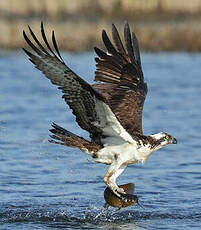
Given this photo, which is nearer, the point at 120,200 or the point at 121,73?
the point at 120,200

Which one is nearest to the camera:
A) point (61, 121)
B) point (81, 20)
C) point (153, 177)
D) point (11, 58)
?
point (153, 177)

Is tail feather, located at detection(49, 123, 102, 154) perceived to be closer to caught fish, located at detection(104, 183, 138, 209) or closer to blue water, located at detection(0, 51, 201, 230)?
caught fish, located at detection(104, 183, 138, 209)

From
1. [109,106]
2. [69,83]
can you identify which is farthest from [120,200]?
[69,83]

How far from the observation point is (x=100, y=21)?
32.3m

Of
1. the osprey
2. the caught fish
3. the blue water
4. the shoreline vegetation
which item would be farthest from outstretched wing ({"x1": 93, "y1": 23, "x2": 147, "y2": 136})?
the shoreline vegetation

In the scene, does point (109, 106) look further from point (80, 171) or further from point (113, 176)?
point (80, 171)

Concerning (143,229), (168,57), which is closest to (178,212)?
(143,229)

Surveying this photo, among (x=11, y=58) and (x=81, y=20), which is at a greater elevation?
(x=81, y=20)

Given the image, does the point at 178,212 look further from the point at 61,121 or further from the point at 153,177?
the point at 61,121

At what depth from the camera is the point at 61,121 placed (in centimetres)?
1369

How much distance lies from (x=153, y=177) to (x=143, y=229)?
7.69ft

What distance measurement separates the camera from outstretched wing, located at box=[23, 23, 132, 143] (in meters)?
6.68

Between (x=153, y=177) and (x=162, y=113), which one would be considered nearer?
(x=153, y=177)

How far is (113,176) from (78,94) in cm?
115
